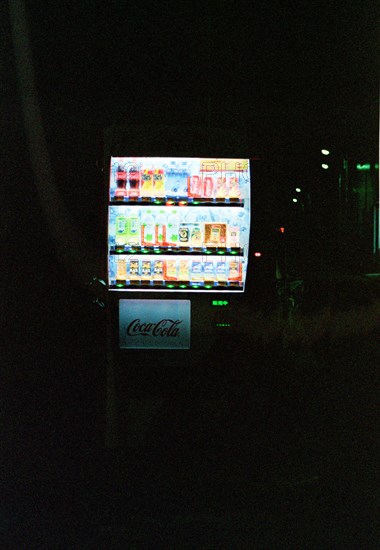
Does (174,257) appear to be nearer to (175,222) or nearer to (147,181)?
(175,222)

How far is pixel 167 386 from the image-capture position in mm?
5363

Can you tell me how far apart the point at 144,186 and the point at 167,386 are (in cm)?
152

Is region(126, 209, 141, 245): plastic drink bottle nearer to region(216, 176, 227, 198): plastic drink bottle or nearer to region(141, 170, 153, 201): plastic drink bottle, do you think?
region(141, 170, 153, 201): plastic drink bottle

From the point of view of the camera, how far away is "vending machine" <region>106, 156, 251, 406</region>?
5.18 m

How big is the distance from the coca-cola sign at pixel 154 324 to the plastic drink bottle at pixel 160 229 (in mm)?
448

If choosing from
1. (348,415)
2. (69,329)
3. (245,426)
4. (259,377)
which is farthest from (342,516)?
(69,329)

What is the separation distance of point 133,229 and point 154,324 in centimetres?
72

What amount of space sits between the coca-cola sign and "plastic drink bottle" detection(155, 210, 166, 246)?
1.47 ft

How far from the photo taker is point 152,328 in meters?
5.26

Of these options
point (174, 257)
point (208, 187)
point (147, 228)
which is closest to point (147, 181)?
point (147, 228)

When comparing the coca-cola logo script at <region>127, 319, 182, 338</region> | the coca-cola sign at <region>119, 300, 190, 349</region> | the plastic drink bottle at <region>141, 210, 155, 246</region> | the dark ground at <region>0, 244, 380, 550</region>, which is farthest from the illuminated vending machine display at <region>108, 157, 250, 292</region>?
the dark ground at <region>0, 244, 380, 550</region>

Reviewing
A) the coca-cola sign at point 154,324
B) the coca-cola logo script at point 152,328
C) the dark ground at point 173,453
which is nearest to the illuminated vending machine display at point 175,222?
the coca-cola sign at point 154,324

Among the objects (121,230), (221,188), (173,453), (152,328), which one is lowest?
(173,453)

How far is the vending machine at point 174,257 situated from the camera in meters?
5.18
